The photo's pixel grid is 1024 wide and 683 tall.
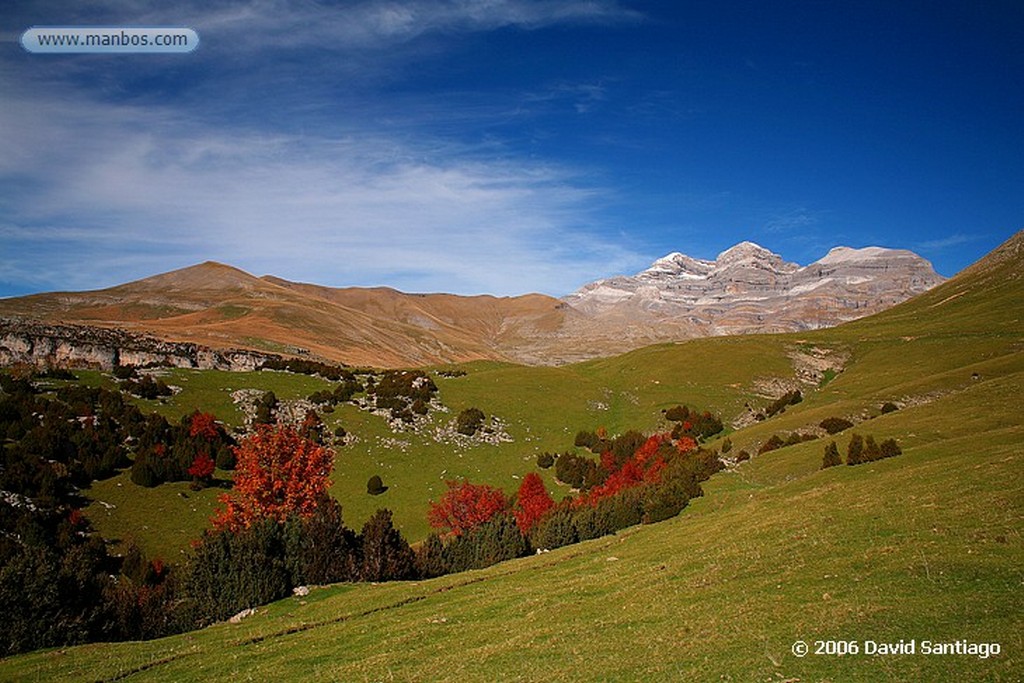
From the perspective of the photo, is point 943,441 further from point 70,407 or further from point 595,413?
point 70,407

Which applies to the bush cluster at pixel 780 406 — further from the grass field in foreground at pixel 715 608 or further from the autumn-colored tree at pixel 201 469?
the autumn-colored tree at pixel 201 469

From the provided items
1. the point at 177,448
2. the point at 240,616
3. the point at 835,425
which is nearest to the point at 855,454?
the point at 835,425

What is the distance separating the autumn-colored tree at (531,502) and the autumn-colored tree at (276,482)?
18.4 m

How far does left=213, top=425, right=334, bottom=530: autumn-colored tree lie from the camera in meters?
46.0

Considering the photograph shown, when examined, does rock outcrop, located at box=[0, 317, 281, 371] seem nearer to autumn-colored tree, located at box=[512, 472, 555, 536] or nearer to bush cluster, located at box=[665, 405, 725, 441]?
autumn-colored tree, located at box=[512, 472, 555, 536]

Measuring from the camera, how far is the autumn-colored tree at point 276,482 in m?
46.0

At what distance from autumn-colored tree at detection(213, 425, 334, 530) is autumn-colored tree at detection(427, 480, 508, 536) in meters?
11.1

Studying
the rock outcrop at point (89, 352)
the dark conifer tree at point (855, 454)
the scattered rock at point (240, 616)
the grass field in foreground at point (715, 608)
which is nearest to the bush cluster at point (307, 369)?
the rock outcrop at point (89, 352)

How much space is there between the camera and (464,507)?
53.6 metres

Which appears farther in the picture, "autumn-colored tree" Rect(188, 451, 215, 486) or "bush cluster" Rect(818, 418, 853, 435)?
"bush cluster" Rect(818, 418, 853, 435)

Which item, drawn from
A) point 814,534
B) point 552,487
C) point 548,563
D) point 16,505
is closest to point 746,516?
point 814,534

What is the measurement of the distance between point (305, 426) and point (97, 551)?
88.0 ft

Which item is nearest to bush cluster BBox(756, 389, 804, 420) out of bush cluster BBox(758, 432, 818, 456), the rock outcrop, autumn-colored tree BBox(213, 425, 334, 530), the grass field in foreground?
bush cluster BBox(758, 432, 818, 456)

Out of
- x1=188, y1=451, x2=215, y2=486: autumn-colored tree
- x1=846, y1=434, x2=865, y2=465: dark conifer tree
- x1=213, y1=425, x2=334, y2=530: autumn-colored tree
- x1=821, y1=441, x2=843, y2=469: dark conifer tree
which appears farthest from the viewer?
x1=188, y1=451, x2=215, y2=486: autumn-colored tree
